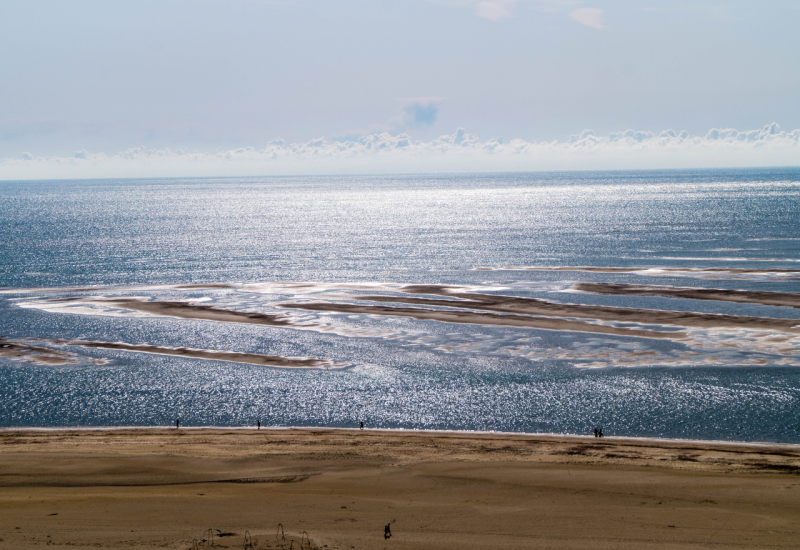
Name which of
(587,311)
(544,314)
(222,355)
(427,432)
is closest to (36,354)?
(222,355)

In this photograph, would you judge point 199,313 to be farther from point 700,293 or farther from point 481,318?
point 700,293

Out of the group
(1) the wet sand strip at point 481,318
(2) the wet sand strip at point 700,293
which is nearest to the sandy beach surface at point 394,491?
(1) the wet sand strip at point 481,318

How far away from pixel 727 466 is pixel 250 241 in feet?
397

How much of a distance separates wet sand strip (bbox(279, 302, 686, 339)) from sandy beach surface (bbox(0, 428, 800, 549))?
82.7ft

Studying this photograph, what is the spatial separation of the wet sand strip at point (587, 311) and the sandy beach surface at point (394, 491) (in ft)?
95.0

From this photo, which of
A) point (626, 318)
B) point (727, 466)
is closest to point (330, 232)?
point (626, 318)

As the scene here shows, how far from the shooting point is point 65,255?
11625 centimetres

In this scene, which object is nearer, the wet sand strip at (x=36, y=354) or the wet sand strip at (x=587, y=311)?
the wet sand strip at (x=36, y=354)

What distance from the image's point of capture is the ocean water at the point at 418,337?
42.9 meters

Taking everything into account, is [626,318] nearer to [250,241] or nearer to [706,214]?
[250,241]

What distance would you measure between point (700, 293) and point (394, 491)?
5902cm

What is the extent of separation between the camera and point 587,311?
225ft

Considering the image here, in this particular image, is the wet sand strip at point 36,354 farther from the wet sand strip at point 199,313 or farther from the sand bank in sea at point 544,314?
the sand bank in sea at point 544,314

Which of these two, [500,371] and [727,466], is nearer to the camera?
[727,466]
